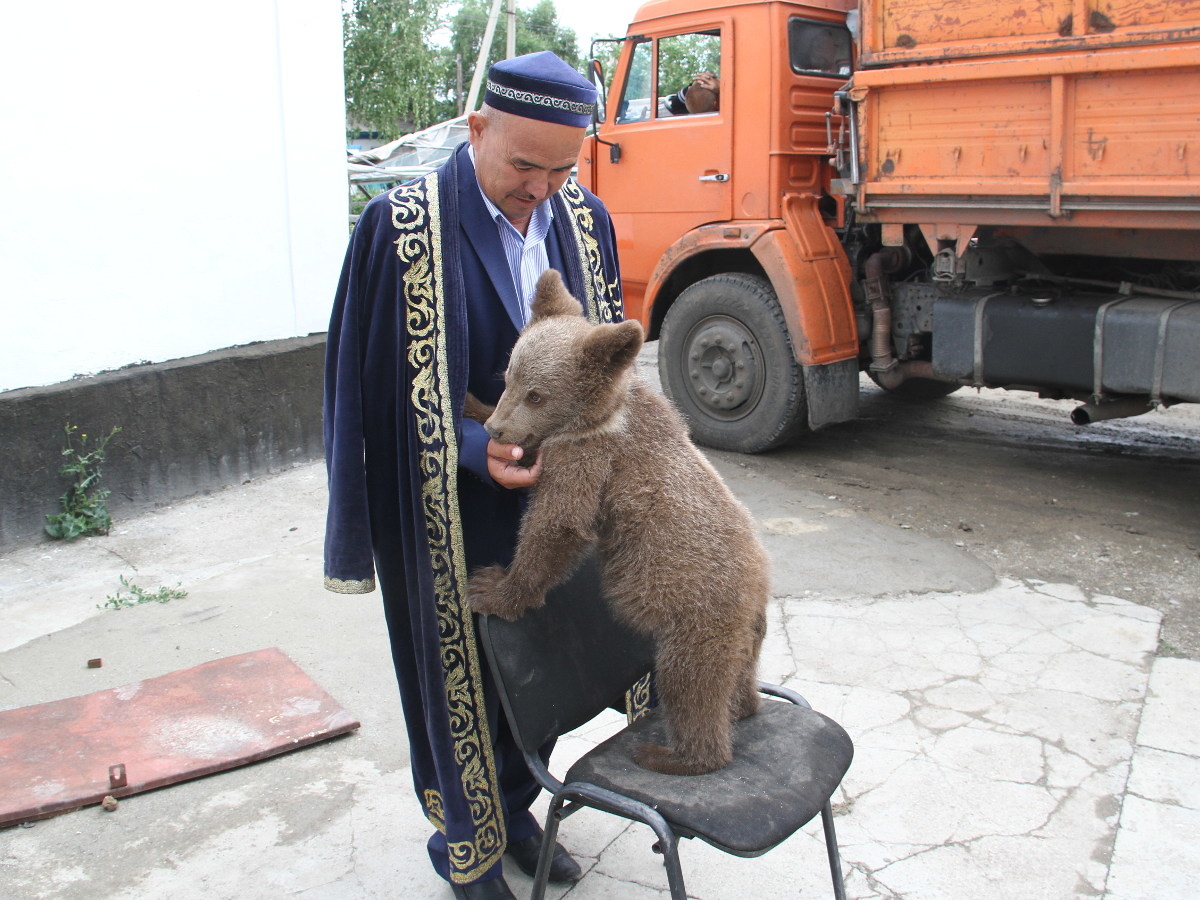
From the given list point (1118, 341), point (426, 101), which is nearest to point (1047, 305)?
point (1118, 341)

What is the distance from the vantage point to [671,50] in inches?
290

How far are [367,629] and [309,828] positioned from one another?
1418 millimetres

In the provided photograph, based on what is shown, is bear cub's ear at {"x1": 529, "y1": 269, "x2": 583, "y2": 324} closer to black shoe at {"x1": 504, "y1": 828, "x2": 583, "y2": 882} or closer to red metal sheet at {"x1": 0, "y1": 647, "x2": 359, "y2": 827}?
black shoe at {"x1": 504, "y1": 828, "x2": 583, "y2": 882}

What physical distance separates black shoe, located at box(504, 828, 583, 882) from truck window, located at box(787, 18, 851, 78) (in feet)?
18.0

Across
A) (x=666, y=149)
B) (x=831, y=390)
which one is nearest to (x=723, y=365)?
(x=831, y=390)

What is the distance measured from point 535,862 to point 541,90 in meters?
2.03

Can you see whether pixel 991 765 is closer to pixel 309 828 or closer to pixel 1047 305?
pixel 309 828

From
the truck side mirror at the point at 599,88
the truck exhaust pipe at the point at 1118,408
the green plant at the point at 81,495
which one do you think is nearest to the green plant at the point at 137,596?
the green plant at the point at 81,495

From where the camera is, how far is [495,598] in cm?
219

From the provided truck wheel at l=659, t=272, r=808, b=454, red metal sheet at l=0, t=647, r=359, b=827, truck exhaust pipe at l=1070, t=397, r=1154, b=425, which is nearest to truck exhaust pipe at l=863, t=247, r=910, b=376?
truck wheel at l=659, t=272, r=808, b=454

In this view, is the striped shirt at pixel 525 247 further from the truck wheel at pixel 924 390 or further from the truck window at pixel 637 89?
the truck wheel at pixel 924 390

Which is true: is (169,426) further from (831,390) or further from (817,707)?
(831,390)

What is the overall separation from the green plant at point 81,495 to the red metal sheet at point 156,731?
1771 mm

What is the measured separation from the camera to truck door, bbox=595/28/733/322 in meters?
7.02
